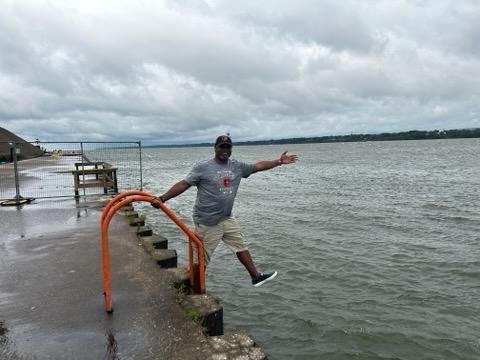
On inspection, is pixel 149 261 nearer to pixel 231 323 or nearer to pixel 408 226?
pixel 231 323

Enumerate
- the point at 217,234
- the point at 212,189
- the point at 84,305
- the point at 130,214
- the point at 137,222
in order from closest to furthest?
the point at 84,305 < the point at 212,189 < the point at 217,234 < the point at 137,222 < the point at 130,214

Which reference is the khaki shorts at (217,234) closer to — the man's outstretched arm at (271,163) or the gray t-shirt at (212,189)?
the gray t-shirt at (212,189)

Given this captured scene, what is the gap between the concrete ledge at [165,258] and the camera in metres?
6.27

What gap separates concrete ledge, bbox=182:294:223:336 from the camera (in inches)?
172

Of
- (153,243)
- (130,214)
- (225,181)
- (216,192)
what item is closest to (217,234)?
(216,192)

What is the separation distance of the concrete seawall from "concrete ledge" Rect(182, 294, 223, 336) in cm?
1

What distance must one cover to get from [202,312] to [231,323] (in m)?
2.26

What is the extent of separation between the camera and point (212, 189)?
16.8 ft

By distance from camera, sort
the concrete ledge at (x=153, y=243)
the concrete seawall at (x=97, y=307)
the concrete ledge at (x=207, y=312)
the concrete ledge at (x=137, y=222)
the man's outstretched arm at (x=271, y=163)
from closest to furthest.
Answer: the concrete seawall at (x=97, y=307) < the concrete ledge at (x=207, y=312) < the man's outstretched arm at (x=271, y=163) < the concrete ledge at (x=153, y=243) < the concrete ledge at (x=137, y=222)

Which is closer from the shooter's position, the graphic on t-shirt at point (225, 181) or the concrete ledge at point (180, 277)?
the graphic on t-shirt at point (225, 181)

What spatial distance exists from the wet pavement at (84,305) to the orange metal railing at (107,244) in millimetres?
324

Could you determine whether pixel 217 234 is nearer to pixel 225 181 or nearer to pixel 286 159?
pixel 225 181

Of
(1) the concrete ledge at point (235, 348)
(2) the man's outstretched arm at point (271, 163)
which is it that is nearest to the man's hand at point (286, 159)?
(2) the man's outstretched arm at point (271, 163)

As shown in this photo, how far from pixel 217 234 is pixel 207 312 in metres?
1.12
